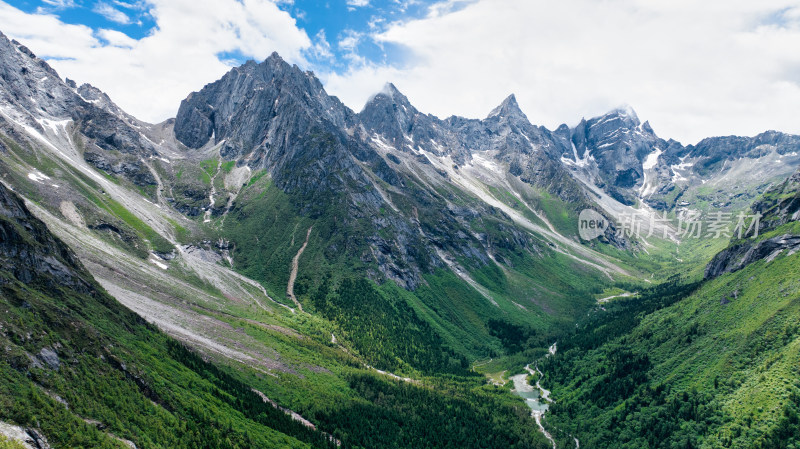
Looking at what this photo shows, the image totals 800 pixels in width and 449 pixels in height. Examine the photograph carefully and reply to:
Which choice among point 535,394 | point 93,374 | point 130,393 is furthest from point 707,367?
point 93,374

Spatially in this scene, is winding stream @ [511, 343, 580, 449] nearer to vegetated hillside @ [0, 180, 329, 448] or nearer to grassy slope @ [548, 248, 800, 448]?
grassy slope @ [548, 248, 800, 448]

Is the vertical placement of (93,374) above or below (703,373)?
below

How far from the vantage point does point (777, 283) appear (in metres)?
139

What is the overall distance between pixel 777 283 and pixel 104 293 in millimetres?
206593

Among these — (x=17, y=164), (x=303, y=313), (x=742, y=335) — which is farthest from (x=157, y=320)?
(x=742, y=335)

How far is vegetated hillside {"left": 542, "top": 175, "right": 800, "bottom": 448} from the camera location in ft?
332

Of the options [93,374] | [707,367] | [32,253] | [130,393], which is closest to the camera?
[93,374]

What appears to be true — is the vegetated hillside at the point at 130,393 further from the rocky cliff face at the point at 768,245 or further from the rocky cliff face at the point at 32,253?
the rocky cliff face at the point at 768,245

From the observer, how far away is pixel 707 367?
124938mm

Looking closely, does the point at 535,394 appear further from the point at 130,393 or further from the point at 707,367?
the point at 130,393

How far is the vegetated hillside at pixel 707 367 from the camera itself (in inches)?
3979

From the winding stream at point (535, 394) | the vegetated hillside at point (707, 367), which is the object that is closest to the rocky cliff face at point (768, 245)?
the vegetated hillside at point (707, 367)

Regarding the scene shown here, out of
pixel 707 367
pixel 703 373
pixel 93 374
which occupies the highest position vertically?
pixel 707 367

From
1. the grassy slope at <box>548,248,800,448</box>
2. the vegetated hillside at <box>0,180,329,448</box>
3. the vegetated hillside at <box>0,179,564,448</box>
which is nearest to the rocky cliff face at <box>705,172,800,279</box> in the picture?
the grassy slope at <box>548,248,800,448</box>
